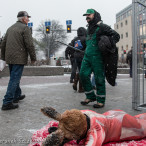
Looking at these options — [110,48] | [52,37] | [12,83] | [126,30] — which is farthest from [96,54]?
[126,30]

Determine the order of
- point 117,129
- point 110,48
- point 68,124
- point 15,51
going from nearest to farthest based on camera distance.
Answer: point 68,124
point 117,129
point 110,48
point 15,51

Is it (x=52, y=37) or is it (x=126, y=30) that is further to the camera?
(x=126, y=30)

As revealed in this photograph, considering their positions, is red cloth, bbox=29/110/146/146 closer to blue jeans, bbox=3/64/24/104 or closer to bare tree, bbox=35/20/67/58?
blue jeans, bbox=3/64/24/104

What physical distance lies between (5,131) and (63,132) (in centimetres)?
126

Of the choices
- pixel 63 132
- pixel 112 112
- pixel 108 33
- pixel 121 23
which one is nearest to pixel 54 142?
pixel 63 132

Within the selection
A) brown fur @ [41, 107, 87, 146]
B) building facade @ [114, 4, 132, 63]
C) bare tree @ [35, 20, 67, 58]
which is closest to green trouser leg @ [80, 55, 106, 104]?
brown fur @ [41, 107, 87, 146]

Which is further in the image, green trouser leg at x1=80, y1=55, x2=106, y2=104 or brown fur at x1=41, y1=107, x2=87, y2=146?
green trouser leg at x1=80, y1=55, x2=106, y2=104

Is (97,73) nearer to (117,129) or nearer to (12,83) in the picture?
(12,83)

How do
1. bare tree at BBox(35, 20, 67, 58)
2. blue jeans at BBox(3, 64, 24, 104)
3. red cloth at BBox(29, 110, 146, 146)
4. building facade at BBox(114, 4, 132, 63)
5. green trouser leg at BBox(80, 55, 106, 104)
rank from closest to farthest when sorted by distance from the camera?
red cloth at BBox(29, 110, 146, 146)
blue jeans at BBox(3, 64, 24, 104)
green trouser leg at BBox(80, 55, 106, 104)
bare tree at BBox(35, 20, 67, 58)
building facade at BBox(114, 4, 132, 63)

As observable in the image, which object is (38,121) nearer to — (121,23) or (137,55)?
(137,55)

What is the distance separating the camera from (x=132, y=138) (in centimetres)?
249

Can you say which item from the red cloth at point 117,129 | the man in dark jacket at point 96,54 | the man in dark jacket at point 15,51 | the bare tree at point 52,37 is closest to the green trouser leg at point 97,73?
the man in dark jacket at point 96,54

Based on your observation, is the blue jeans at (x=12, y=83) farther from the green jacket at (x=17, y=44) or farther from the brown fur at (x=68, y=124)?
the brown fur at (x=68, y=124)

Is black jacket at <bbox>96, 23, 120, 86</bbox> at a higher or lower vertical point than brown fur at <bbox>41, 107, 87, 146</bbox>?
higher
